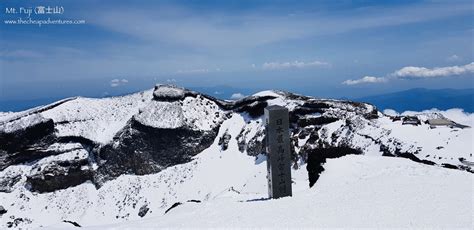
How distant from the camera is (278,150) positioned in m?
31.7

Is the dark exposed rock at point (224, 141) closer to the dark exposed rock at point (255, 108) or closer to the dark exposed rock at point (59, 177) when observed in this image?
the dark exposed rock at point (255, 108)

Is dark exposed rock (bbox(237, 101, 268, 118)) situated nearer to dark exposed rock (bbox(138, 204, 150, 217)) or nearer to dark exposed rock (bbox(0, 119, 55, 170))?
dark exposed rock (bbox(138, 204, 150, 217))

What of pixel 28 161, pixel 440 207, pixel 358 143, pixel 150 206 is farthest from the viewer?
pixel 28 161

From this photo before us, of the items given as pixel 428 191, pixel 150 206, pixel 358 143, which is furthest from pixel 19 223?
pixel 428 191

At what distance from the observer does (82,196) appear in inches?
2950

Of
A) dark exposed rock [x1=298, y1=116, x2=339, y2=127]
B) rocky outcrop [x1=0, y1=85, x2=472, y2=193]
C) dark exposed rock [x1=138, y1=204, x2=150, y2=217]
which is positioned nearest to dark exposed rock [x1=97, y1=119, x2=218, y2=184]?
rocky outcrop [x1=0, y1=85, x2=472, y2=193]

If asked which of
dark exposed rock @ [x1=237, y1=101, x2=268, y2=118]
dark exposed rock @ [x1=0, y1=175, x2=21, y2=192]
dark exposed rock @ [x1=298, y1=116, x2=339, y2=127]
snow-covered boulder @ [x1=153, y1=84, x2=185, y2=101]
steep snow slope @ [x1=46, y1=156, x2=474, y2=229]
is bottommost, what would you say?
dark exposed rock @ [x1=0, y1=175, x2=21, y2=192]

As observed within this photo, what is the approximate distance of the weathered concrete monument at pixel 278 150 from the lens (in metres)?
31.4

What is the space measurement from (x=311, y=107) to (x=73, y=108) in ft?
176

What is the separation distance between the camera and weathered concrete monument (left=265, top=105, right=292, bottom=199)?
3141cm

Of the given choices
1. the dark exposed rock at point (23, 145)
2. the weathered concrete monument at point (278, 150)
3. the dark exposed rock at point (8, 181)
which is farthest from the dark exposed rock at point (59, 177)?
the weathered concrete monument at point (278, 150)

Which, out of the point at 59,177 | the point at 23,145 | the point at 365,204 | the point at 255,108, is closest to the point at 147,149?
the point at 59,177

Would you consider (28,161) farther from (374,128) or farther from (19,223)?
(374,128)

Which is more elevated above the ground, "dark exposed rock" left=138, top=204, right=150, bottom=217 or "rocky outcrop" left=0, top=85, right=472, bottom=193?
"rocky outcrop" left=0, top=85, right=472, bottom=193
